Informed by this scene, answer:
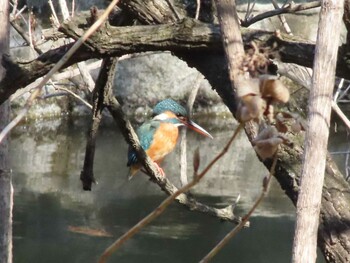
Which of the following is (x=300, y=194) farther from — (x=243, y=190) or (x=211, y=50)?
(x=243, y=190)

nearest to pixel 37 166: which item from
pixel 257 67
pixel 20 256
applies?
pixel 20 256

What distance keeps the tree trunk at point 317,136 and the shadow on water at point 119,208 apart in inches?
184

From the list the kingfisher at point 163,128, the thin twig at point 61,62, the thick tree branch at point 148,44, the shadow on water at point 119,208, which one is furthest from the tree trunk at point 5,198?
the shadow on water at point 119,208

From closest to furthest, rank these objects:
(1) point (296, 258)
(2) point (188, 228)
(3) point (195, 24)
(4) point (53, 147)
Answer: (1) point (296, 258) < (3) point (195, 24) < (2) point (188, 228) < (4) point (53, 147)

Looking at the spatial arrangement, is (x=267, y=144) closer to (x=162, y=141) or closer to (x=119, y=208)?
(x=162, y=141)

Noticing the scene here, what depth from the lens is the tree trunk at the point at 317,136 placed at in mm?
805

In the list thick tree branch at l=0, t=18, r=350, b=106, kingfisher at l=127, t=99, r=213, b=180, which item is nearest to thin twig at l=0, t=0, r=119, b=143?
thick tree branch at l=0, t=18, r=350, b=106

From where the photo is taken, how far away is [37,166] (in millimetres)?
7230

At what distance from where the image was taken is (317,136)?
0.81 metres

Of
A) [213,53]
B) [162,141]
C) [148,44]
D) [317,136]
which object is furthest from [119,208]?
[317,136]

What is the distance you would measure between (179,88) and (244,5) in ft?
3.91

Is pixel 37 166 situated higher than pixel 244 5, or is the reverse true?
pixel 244 5

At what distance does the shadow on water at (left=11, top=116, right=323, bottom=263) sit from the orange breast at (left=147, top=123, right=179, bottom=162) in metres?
0.96

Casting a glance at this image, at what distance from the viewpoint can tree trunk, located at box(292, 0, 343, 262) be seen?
2.64 feet
